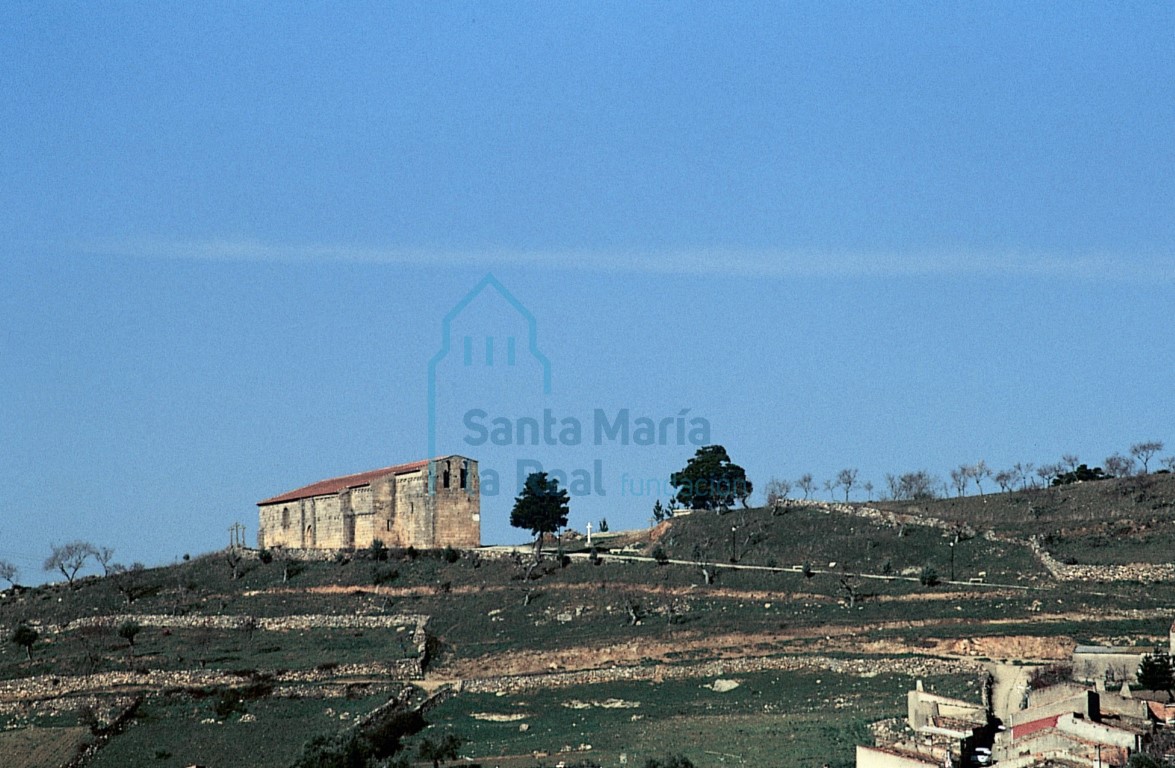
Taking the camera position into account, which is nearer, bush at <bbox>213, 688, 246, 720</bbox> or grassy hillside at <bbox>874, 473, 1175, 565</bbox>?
bush at <bbox>213, 688, 246, 720</bbox>

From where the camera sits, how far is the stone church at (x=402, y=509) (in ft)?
263

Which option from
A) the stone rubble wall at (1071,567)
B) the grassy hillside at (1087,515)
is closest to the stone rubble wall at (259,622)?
the stone rubble wall at (1071,567)

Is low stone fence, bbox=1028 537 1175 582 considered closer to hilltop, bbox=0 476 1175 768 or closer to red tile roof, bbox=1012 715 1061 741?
hilltop, bbox=0 476 1175 768

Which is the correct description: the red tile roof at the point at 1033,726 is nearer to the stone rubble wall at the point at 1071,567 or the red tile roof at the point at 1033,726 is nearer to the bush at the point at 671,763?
the bush at the point at 671,763

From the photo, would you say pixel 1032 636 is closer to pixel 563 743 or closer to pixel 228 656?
pixel 563 743

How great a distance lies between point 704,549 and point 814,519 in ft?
26.4

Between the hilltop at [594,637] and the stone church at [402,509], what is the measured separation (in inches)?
131

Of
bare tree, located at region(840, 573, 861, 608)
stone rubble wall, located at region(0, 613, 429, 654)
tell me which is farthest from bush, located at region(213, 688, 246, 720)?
bare tree, located at region(840, 573, 861, 608)

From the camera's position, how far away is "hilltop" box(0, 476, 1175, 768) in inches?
1895

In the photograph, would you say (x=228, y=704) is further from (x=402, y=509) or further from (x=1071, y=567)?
(x=1071, y=567)

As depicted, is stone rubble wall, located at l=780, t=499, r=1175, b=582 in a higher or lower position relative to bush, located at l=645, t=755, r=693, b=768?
higher

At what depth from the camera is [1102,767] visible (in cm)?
3167

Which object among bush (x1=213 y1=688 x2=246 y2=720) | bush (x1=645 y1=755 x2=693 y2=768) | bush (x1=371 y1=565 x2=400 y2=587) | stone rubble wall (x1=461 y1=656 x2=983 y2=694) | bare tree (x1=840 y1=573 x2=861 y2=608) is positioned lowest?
bush (x1=645 y1=755 x2=693 y2=768)

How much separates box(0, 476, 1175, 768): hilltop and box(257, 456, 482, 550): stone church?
3.32 metres
